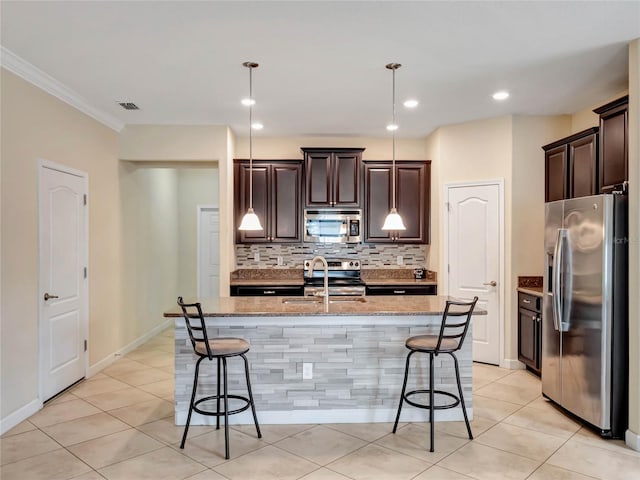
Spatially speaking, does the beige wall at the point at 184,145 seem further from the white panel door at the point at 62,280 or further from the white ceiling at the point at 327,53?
the white panel door at the point at 62,280

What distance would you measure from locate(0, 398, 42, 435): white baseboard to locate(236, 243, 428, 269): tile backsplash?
2902 millimetres

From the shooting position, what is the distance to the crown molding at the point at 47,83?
11.0ft

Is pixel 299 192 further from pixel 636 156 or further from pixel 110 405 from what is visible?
pixel 636 156

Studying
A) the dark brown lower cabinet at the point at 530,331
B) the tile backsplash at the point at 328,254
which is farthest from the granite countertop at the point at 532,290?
the tile backsplash at the point at 328,254

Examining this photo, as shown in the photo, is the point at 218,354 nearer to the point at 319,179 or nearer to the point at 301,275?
the point at 301,275

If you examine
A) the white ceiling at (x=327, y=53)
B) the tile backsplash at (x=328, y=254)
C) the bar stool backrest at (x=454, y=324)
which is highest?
the white ceiling at (x=327, y=53)

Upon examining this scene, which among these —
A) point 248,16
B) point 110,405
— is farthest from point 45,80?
point 110,405

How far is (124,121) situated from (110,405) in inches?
122

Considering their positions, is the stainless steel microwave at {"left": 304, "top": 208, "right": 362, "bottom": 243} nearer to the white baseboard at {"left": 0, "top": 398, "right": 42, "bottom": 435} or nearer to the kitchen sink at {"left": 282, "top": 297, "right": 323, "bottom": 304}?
the kitchen sink at {"left": 282, "top": 297, "right": 323, "bottom": 304}

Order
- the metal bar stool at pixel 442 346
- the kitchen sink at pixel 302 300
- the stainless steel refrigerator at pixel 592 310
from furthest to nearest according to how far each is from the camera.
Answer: the kitchen sink at pixel 302 300 < the stainless steel refrigerator at pixel 592 310 < the metal bar stool at pixel 442 346

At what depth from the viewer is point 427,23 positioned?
285 centimetres

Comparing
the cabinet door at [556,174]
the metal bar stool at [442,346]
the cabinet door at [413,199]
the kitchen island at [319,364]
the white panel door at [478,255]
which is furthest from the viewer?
the cabinet door at [413,199]

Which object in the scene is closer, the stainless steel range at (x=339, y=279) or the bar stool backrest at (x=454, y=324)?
the bar stool backrest at (x=454, y=324)

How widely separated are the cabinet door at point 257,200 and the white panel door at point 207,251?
2.15 m
